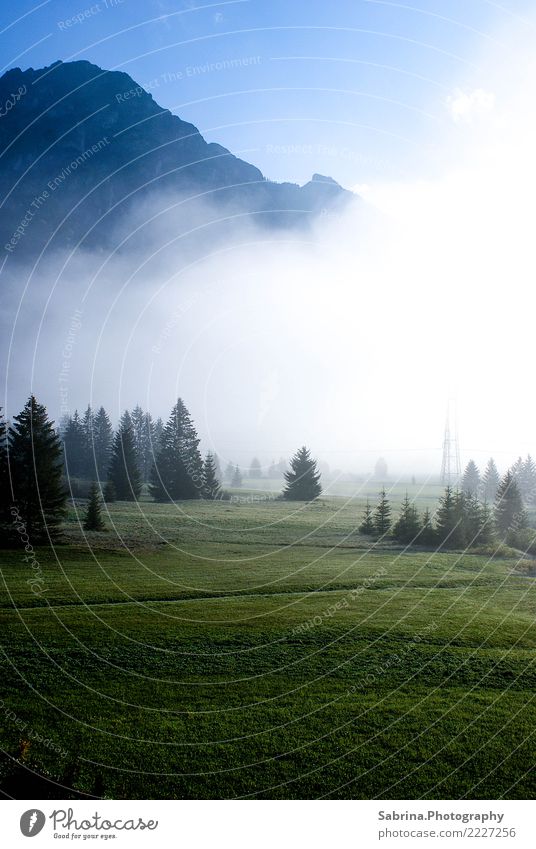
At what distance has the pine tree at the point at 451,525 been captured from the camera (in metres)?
44.2

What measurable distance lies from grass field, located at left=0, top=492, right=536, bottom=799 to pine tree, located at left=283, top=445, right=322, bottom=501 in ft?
99.8

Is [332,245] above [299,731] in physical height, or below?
above

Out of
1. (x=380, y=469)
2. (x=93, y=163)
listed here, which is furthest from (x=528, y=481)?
(x=93, y=163)

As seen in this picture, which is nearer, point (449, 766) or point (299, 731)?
point (449, 766)

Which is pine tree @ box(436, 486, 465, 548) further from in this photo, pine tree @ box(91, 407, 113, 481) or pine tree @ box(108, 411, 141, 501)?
pine tree @ box(91, 407, 113, 481)

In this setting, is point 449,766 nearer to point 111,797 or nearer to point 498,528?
point 111,797

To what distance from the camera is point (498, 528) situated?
152ft

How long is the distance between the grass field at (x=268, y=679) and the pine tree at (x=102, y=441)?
40.7 meters

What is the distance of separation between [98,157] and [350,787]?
522 ft

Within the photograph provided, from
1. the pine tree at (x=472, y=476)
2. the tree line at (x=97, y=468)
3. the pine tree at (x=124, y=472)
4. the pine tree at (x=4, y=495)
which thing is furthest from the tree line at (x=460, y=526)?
the pine tree at (x=4, y=495)

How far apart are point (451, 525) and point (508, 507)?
6904 mm

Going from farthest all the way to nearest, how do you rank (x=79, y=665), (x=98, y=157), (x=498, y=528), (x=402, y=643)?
(x=98, y=157)
(x=498, y=528)
(x=402, y=643)
(x=79, y=665)

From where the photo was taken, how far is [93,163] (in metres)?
141

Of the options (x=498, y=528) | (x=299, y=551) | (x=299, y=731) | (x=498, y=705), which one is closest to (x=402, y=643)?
(x=498, y=705)
